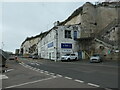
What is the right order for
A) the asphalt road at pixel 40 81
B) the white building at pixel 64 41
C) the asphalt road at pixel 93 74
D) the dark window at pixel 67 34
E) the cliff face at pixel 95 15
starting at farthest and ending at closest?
1. the cliff face at pixel 95 15
2. the dark window at pixel 67 34
3. the white building at pixel 64 41
4. the asphalt road at pixel 93 74
5. the asphalt road at pixel 40 81

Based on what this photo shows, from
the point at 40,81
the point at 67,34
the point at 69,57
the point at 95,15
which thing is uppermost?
the point at 95,15

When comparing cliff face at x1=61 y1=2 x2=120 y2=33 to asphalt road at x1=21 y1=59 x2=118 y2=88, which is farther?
cliff face at x1=61 y1=2 x2=120 y2=33

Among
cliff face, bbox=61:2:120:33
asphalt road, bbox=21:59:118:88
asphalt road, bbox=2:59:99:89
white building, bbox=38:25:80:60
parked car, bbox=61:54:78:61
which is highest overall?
cliff face, bbox=61:2:120:33

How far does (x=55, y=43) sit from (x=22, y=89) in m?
41.2

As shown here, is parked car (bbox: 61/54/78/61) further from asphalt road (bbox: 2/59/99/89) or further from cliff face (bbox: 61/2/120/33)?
asphalt road (bbox: 2/59/99/89)

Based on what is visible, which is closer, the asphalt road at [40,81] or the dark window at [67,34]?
the asphalt road at [40,81]

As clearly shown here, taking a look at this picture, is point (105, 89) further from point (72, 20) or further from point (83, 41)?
point (72, 20)

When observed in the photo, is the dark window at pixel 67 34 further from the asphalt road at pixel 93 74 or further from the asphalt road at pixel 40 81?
the asphalt road at pixel 40 81

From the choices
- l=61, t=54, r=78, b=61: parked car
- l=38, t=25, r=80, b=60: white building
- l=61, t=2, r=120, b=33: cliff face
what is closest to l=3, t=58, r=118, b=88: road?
l=61, t=54, r=78, b=61: parked car

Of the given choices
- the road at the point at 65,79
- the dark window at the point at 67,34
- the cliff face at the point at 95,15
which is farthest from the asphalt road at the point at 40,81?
the cliff face at the point at 95,15

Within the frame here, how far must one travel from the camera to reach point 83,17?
53.2 m

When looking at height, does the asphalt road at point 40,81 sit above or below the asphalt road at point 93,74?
below

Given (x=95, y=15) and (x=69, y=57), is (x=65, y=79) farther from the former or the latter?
(x=95, y=15)

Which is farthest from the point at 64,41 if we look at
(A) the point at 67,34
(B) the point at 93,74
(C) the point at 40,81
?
(C) the point at 40,81
